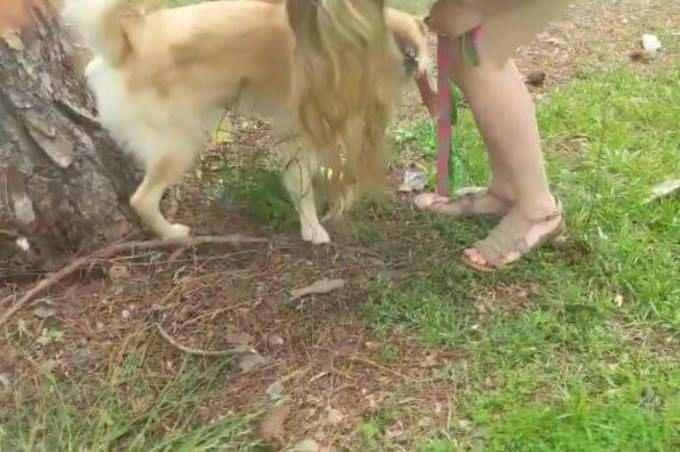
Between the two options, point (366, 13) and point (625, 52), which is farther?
point (625, 52)

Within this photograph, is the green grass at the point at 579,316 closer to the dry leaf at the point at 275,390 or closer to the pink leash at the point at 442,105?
the pink leash at the point at 442,105

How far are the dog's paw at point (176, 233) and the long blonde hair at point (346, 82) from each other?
45 centimetres

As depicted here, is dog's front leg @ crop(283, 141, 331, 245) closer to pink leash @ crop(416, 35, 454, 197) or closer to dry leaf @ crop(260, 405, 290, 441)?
pink leash @ crop(416, 35, 454, 197)

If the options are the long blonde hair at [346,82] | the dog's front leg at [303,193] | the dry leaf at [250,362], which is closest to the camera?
the long blonde hair at [346,82]

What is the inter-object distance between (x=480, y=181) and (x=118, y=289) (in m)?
1.10

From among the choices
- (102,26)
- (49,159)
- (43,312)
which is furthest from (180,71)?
(43,312)

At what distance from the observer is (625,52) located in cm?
402

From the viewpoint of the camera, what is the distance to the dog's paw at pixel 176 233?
8.91 feet

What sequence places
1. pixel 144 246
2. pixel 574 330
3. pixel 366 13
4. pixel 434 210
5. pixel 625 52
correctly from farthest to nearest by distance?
pixel 625 52 → pixel 434 210 → pixel 144 246 → pixel 574 330 → pixel 366 13

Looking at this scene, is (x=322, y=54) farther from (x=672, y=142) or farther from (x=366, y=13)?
(x=672, y=142)

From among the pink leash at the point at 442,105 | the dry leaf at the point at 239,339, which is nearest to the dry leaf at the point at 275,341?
the dry leaf at the point at 239,339

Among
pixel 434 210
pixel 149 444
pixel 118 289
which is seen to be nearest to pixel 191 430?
pixel 149 444

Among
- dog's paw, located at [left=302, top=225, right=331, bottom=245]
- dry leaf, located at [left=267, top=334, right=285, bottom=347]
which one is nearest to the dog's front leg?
dog's paw, located at [left=302, top=225, right=331, bottom=245]

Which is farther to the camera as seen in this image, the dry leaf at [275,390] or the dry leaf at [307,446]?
the dry leaf at [275,390]
